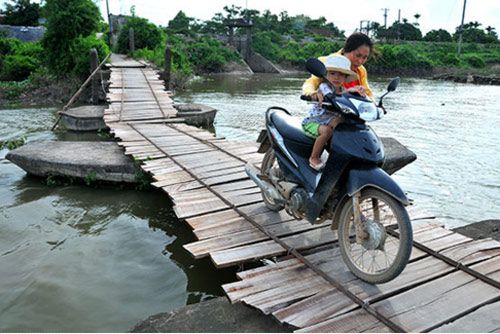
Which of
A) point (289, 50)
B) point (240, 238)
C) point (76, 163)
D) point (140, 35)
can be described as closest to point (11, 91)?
point (140, 35)

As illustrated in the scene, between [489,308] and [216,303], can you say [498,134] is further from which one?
[216,303]

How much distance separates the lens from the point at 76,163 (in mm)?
6684

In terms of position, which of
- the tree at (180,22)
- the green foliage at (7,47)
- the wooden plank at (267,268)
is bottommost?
the wooden plank at (267,268)

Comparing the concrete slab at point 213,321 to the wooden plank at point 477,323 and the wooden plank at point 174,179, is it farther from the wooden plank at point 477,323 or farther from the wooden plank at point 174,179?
the wooden plank at point 174,179

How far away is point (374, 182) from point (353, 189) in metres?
0.17

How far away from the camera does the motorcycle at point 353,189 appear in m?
3.06

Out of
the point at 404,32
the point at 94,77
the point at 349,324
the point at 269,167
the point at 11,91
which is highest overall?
the point at 404,32

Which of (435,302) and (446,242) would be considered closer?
(435,302)

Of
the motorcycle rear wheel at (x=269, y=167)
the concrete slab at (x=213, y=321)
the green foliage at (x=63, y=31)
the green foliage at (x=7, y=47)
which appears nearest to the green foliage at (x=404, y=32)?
the green foliage at (x=7, y=47)

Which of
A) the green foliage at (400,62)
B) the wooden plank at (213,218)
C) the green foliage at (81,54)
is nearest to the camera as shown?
the wooden plank at (213,218)

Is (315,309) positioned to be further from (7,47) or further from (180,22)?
(180,22)

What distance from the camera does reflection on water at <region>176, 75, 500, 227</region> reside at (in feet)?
23.0

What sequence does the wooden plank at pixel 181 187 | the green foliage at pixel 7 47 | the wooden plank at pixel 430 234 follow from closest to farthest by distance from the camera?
the wooden plank at pixel 430 234
the wooden plank at pixel 181 187
the green foliage at pixel 7 47

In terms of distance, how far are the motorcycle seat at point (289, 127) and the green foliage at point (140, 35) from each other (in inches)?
940
